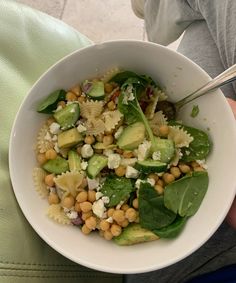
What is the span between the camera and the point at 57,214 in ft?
2.00

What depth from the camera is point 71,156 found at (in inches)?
24.8

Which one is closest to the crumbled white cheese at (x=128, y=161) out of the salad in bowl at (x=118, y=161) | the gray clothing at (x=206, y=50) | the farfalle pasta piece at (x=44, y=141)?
the salad in bowl at (x=118, y=161)

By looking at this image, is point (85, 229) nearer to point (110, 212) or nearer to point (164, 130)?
point (110, 212)

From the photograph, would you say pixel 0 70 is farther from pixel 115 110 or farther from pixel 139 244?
pixel 139 244

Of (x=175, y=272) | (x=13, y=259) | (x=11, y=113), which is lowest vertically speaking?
(x=175, y=272)

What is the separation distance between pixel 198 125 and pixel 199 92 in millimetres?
52

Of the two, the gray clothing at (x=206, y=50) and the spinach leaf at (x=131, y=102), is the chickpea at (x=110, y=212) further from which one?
the gray clothing at (x=206, y=50)

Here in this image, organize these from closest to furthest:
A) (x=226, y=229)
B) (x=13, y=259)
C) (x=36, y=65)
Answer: (x=13, y=259), (x=36, y=65), (x=226, y=229)

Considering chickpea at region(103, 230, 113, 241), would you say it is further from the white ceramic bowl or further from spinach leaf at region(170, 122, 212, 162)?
spinach leaf at region(170, 122, 212, 162)

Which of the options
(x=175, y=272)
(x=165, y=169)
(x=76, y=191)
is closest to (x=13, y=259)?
(x=76, y=191)

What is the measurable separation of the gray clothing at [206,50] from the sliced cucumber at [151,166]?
9.8 inches

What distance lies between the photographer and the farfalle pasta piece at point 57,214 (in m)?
0.61

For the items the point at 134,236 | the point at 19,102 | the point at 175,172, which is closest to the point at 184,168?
the point at 175,172

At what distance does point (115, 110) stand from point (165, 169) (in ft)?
0.35
